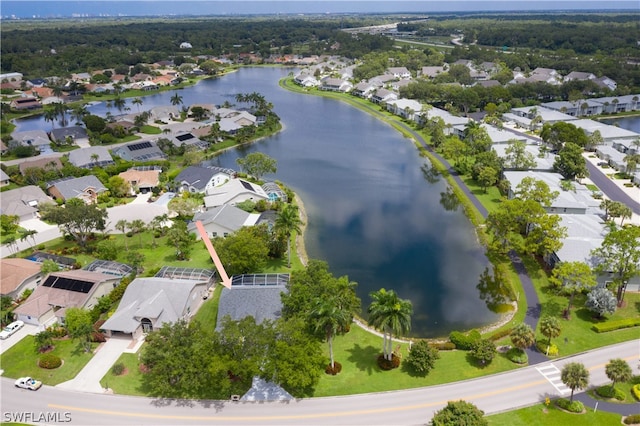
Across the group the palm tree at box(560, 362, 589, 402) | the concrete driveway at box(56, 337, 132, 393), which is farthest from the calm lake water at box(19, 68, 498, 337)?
the concrete driveway at box(56, 337, 132, 393)

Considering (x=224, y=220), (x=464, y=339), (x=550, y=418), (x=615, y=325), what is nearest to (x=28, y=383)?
(x=224, y=220)


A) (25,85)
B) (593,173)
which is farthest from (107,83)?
(593,173)

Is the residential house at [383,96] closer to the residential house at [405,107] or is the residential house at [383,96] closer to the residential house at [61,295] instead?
the residential house at [405,107]

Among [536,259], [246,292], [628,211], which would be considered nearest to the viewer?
[246,292]

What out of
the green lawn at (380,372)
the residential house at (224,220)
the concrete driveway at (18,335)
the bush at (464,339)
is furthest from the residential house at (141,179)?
the bush at (464,339)

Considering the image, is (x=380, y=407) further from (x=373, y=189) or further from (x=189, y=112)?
(x=189, y=112)

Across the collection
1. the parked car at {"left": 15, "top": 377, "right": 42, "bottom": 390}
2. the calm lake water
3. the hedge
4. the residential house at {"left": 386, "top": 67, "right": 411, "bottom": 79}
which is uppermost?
the residential house at {"left": 386, "top": 67, "right": 411, "bottom": 79}

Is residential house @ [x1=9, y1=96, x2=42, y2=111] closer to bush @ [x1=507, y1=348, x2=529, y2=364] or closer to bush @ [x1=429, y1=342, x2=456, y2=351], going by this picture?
bush @ [x1=429, y1=342, x2=456, y2=351]

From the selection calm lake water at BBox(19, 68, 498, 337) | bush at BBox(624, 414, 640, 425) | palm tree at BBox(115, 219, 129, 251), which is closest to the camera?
bush at BBox(624, 414, 640, 425)
